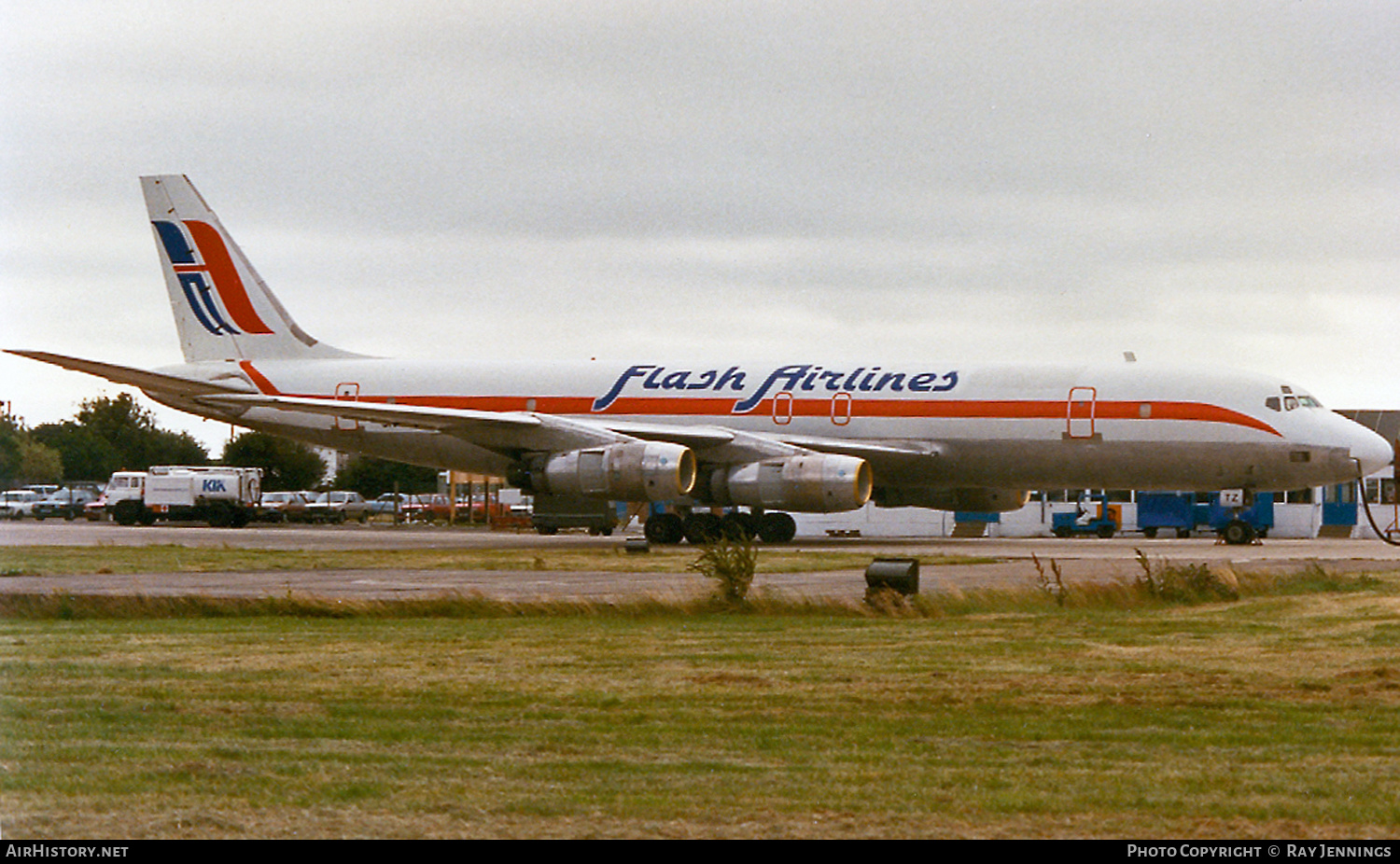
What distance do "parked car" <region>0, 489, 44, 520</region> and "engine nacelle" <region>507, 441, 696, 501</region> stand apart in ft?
164

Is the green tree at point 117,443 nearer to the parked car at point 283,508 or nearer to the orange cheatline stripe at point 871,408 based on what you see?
the parked car at point 283,508

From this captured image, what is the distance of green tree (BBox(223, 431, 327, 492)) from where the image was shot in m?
87.4

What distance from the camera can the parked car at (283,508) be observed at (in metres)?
67.4

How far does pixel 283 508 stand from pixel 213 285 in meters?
24.6

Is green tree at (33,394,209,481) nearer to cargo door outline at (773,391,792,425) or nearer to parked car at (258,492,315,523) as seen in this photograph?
parked car at (258,492,315,523)

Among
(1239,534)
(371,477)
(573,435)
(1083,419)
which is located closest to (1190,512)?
(1239,534)

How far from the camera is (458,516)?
76.3 m

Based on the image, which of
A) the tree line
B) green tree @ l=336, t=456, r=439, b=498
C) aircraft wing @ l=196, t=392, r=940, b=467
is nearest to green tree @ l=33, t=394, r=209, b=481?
the tree line

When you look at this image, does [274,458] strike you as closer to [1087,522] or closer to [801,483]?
[1087,522]

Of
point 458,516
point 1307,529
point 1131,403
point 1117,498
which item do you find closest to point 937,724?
point 1131,403

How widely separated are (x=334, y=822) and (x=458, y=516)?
226ft

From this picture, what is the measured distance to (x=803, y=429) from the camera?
40.3m

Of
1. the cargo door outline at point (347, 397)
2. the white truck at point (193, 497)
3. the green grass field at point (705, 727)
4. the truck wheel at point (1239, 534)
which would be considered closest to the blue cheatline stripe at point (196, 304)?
the cargo door outline at point (347, 397)

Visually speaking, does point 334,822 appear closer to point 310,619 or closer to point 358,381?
point 310,619
